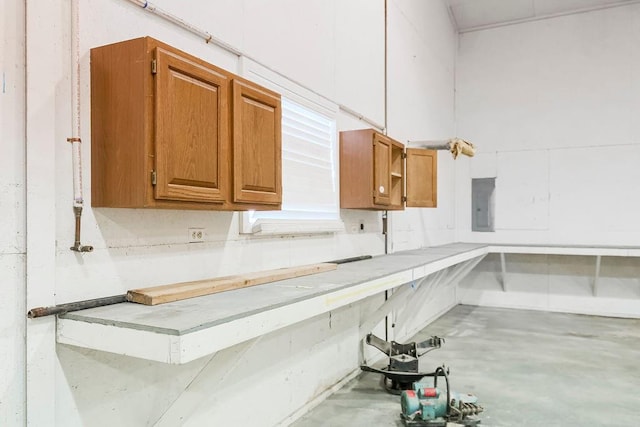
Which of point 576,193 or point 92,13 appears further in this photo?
point 576,193

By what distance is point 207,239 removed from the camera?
7.66 feet

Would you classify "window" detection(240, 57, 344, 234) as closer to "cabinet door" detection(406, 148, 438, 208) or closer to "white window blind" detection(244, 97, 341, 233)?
"white window blind" detection(244, 97, 341, 233)

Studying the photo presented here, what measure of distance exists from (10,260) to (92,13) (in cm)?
97

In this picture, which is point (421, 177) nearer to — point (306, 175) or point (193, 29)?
point (306, 175)

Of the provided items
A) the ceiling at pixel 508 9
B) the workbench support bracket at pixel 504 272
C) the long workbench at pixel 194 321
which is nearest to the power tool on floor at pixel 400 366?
the long workbench at pixel 194 321

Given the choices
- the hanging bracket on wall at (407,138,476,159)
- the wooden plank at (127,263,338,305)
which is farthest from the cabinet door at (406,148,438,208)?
the wooden plank at (127,263,338,305)

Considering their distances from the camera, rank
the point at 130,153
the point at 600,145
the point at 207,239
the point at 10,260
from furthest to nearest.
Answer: the point at 600,145 < the point at 207,239 < the point at 130,153 < the point at 10,260

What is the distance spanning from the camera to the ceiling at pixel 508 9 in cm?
675

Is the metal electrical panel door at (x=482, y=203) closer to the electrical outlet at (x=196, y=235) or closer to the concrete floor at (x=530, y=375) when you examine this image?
the concrete floor at (x=530, y=375)

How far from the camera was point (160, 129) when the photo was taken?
1.67 meters

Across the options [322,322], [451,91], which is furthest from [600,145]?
[322,322]

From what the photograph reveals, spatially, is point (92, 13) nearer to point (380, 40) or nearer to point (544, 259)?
point (380, 40)

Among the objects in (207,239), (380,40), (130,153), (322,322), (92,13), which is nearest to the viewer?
(130,153)

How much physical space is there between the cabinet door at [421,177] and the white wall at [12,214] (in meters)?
3.45
